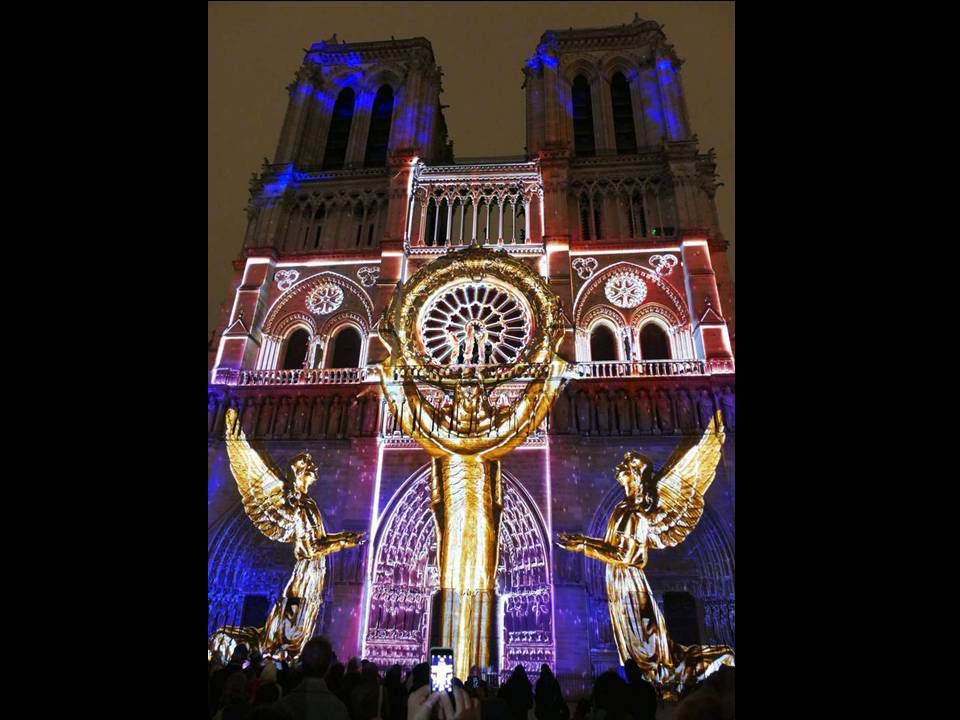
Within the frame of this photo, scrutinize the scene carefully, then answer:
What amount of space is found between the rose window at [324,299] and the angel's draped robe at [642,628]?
1056cm

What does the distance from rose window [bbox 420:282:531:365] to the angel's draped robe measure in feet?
17.8

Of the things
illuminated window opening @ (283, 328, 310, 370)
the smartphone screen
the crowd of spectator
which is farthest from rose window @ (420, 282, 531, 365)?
the smartphone screen

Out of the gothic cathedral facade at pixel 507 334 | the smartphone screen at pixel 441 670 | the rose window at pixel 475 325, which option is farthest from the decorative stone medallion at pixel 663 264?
the smartphone screen at pixel 441 670

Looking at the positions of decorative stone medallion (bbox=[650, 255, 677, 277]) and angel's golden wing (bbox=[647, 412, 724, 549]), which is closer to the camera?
angel's golden wing (bbox=[647, 412, 724, 549])

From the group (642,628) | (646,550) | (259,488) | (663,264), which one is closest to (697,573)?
(646,550)

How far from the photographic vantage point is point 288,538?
12.9m

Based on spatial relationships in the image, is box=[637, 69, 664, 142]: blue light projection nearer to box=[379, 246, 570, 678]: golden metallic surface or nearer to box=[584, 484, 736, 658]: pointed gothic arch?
box=[379, 246, 570, 678]: golden metallic surface

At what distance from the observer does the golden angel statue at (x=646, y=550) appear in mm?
10914

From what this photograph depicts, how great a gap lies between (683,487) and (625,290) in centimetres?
667

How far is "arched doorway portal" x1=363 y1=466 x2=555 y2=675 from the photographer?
12258mm

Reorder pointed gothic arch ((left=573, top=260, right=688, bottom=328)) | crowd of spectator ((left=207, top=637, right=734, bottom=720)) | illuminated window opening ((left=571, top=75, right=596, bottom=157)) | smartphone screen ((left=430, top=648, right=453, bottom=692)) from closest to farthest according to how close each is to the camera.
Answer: crowd of spectator ((left=207, top=637, right=734, bottom=720))
smartphone screen ((left=430, top=648, right=453, bottom=692))
pointed gothic arch ((left=573, top=260, right=688, bottom=328))
illuminated window opening ((left=571, top=75, right=596, bottom=157))
